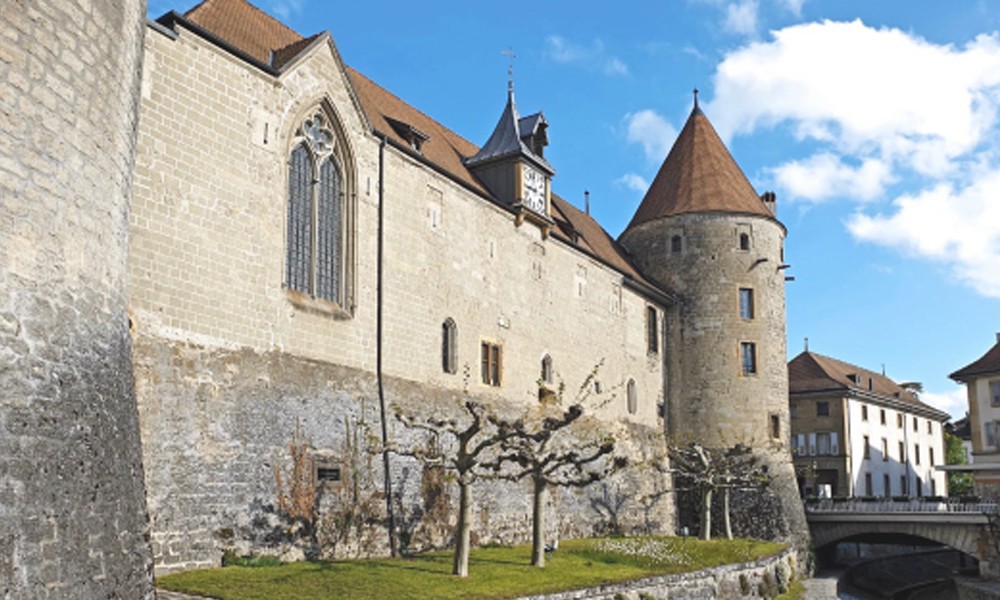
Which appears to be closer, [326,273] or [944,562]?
[326,273]

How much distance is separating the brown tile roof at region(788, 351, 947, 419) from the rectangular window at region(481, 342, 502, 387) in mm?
31565

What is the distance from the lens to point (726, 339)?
3656 cm

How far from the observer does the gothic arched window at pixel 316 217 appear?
19906mm

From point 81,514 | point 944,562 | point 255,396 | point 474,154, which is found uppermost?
point 474,154

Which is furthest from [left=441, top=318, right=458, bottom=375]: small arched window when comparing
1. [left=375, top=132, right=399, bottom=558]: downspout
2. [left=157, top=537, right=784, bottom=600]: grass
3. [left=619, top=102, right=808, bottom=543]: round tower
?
[left=619, top=102, right=808, bottom=543]: round tower

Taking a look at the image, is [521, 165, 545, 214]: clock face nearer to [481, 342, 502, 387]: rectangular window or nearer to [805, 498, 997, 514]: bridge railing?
[481, 342, 502, 387]: rectangular window

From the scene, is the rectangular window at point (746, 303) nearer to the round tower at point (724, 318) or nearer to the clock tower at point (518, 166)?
the round tower at point (724, 318)

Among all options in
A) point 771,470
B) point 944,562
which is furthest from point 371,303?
point 944,562

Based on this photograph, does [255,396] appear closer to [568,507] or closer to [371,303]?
[371,303]

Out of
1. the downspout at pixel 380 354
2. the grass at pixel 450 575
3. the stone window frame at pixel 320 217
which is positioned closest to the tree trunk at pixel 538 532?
the grass at pixel 450 575

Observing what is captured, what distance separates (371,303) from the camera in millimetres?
21641

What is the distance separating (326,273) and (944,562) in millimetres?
39843

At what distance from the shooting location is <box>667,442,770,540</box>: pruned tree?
31.8m

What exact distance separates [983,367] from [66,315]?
154ft
